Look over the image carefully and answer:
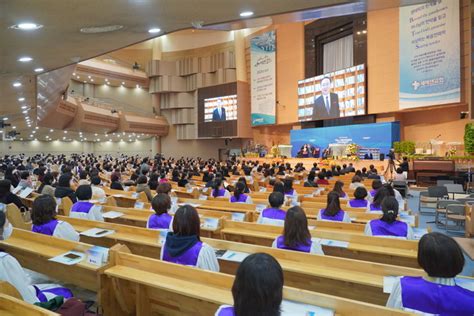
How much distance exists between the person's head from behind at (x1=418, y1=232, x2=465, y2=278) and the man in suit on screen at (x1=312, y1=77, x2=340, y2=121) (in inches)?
783

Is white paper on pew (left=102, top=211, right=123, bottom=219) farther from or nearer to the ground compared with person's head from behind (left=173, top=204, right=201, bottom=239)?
nearer to the ground

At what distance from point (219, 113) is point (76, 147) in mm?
25585

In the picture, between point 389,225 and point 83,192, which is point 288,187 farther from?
point 83,192

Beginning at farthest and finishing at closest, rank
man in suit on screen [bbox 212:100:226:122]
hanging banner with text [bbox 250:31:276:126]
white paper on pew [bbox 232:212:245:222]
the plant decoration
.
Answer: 1. man in suit on screen [bbox 212:100:226:122]
2. hanging banner with text [bbox 250:31:276:126]
3. the plant decoration
4. white paper on pew [bbox 232:212:245:222]

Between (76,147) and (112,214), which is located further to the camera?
(76,147)

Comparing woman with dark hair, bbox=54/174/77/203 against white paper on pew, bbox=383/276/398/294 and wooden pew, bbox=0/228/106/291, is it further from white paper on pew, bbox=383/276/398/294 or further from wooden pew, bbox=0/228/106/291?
white paper on pew, bbox=383/276/398/294

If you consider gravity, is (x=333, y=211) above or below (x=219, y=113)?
below

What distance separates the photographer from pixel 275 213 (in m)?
4.55

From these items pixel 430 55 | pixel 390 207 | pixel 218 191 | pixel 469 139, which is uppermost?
pixel 430 55

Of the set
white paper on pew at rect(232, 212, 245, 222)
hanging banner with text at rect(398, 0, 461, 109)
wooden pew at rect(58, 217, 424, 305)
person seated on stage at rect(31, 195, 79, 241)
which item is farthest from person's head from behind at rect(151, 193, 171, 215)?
hanging banner with text at rect(398, 0, 461, 109)

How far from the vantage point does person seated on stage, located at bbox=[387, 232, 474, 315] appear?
195 centimetres

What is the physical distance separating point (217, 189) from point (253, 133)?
21.8m

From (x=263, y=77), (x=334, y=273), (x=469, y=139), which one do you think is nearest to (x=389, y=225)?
(x=334, y=273)

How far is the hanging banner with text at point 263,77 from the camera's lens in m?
25.8
